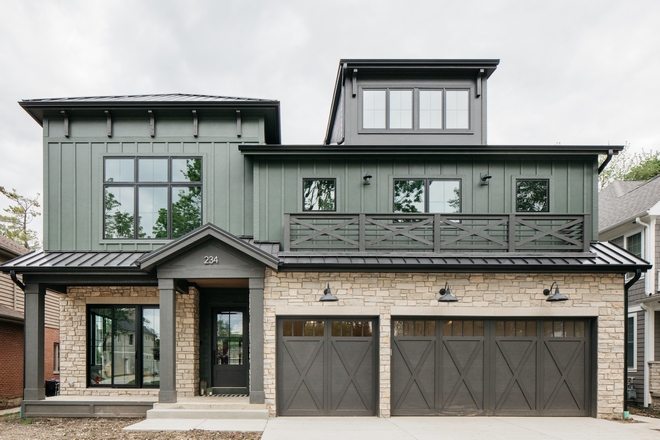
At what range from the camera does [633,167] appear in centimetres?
2841

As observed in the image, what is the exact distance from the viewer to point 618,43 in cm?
2509

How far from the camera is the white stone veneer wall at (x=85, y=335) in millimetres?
11000

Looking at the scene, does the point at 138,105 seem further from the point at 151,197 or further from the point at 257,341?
the point at 257,341

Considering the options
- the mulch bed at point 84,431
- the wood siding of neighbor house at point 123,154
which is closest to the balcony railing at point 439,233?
the wood siding of neighbor house at point 123,154

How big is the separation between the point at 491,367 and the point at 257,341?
540 centimetres

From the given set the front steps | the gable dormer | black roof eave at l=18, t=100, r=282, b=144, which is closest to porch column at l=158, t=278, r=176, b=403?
the front steps

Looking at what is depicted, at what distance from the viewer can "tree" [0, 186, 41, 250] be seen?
28969 mm

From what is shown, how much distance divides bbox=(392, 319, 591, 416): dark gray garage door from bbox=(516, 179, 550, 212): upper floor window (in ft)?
9.70

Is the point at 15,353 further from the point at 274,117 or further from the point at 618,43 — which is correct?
the point at 618,43

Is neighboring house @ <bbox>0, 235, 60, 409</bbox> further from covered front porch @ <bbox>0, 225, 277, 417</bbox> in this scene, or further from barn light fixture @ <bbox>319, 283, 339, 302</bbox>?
barn light fixture @ <bbox>319, 283, 339, 302</bbox>

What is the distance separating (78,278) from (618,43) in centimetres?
2930

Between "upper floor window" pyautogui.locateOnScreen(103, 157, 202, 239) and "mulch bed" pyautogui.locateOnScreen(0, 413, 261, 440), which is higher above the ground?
"upper floor window" pyautogui.locateOnScreen(103, 157, 202, 239)

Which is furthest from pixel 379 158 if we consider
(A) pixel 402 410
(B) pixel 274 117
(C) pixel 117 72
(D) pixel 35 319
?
(C) pixel 117 72

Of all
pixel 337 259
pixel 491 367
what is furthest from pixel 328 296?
pixel 491 367
